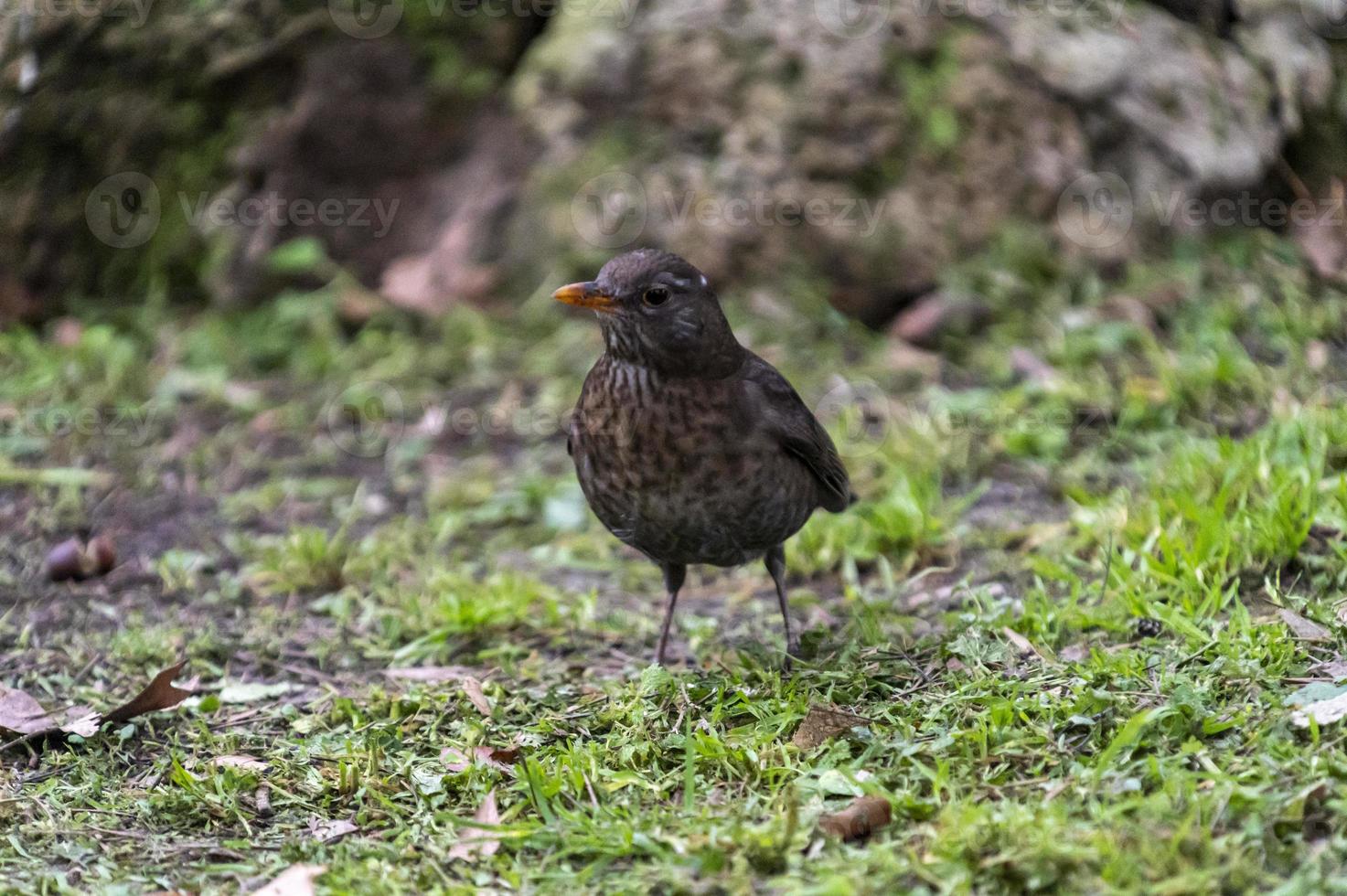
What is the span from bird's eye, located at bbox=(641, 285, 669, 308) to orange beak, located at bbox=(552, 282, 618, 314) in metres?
0.09

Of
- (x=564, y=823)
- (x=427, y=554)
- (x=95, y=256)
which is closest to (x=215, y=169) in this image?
(x=95, y=256)

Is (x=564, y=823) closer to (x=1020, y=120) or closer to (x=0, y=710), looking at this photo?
(x=0, y=710)

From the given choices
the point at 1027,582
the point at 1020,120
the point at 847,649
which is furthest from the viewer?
the point at 1020,120

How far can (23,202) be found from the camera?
24.1ft

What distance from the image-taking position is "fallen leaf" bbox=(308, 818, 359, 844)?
3223 mm

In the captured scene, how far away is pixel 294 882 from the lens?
9.62 ft

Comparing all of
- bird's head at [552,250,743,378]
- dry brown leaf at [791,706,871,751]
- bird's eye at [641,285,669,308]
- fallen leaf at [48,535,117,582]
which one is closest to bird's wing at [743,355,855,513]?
bird's head at [552,250,743,378]

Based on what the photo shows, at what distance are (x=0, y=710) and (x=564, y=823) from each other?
1748 millimetres

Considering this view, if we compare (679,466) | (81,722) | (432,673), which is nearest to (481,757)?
(432,673)

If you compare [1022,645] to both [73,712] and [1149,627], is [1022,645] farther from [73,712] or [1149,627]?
[73,712]

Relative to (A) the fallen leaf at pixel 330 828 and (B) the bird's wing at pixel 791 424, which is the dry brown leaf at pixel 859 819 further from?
(B) the bird's wing at pixel 791 424

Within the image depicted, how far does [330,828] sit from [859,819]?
4.06 ft

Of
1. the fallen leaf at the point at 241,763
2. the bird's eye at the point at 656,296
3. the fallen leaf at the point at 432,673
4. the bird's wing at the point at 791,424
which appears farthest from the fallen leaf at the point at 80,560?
the bird's wing at the point at 791,424

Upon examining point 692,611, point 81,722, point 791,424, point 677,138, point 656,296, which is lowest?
point 692,611
